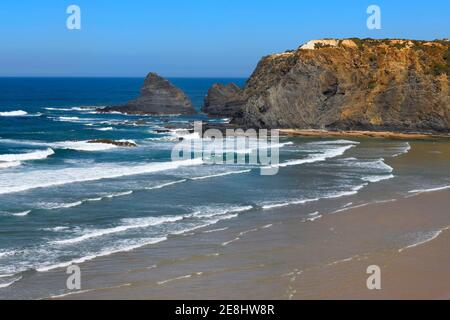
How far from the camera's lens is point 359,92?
60.6 meters

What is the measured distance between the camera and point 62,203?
25.3m

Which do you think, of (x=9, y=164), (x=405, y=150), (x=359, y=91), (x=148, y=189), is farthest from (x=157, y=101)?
(x=148, y=189)

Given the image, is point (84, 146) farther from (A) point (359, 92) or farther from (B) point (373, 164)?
(A) point (359, 92)

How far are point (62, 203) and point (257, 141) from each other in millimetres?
28882

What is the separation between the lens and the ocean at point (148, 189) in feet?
63.4

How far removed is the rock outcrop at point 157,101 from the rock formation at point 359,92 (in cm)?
2047

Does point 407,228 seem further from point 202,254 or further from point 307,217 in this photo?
point 202,254

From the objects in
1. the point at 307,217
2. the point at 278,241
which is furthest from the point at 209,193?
the point at 278,241

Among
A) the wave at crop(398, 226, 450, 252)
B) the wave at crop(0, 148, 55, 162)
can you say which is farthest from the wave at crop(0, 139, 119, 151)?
the wave at crop(398, 226, 450, 252)

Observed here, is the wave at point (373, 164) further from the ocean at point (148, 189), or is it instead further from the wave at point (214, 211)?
the wave at point (214, 211)

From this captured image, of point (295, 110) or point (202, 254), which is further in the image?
point (295, 110)

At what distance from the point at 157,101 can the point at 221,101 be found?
26.1ft

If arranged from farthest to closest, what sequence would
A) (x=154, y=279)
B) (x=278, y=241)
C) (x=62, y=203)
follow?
1. (x=62, y=203)
2. (x=278, y=241)
3. (x=154, y=279)

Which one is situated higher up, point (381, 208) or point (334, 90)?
point (334, 90)
